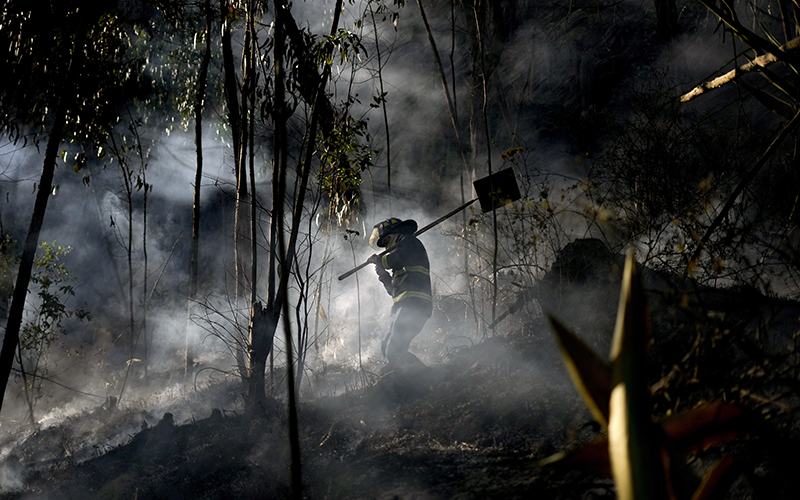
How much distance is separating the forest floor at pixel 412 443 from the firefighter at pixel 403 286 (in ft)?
1.39

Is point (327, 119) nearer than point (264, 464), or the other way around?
point (264, 464)

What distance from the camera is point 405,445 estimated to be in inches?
125

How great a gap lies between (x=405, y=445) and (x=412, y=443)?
1.9 inches

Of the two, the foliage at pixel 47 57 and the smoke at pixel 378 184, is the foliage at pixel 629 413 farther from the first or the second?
the smoke at pixel 378 184

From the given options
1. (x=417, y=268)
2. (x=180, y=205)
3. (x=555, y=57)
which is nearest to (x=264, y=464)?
(x=417, y=268)

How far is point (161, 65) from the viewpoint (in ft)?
29.7

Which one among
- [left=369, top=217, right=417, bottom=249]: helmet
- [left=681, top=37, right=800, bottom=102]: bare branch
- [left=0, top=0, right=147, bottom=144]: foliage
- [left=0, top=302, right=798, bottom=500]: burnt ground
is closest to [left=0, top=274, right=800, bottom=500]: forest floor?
[left=0, top=302, right=798, bottom=500]: burnt ground

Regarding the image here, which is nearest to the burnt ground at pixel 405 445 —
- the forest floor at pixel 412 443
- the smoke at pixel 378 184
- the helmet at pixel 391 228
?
the forest floor at pixel 412 443

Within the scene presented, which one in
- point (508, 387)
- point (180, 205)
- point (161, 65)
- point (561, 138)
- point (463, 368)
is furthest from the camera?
point (180, 205)

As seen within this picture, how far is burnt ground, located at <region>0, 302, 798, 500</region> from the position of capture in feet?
7.62

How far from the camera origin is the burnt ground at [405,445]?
2322 mm

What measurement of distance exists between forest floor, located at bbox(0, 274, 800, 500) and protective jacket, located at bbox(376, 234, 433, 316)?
27.8 inches

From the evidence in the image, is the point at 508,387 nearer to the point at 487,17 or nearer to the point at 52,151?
the point at 52,151

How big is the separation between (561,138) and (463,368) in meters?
7.08
